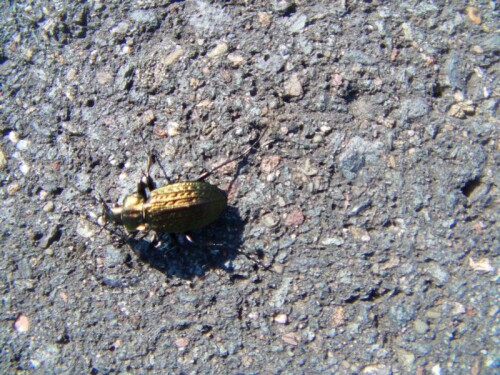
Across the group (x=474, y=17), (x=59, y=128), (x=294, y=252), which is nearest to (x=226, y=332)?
(x=294, y=252)

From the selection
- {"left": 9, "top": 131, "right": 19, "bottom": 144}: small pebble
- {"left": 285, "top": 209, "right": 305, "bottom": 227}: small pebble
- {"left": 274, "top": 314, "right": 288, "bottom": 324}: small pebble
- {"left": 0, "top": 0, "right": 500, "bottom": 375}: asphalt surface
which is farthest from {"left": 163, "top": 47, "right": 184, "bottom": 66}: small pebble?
{"left": 274, "top": 314, "right": 288, "bottom": 324}: small pebble

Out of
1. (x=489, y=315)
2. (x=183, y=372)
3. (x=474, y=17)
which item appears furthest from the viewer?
(x=474, y=17)

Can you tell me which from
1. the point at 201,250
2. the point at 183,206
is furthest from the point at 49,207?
the point at 201,250

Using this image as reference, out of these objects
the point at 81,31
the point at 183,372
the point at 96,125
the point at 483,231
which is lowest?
the point at 183,372

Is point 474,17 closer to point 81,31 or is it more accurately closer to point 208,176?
point 208,176

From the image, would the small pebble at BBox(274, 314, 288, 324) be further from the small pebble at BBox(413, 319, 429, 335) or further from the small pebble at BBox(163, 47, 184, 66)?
the small pebble at BBox(163, 47, 184, 66)

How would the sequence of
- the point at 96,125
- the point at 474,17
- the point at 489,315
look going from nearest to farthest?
1. the point at 489,315
2. the point at 474,17
3. the point at 96,125

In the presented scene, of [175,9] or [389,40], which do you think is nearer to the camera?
[389,40]

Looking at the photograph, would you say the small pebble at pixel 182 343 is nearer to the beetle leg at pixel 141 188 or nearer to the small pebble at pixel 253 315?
the small pebble at pixel 253 315
